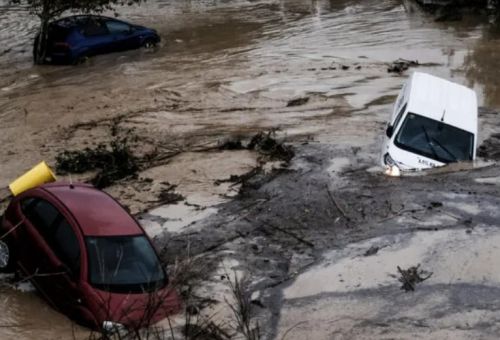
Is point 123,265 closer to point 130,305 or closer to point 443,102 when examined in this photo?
point 130,305

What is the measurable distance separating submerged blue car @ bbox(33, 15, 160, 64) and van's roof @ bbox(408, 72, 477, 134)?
10.5 meters

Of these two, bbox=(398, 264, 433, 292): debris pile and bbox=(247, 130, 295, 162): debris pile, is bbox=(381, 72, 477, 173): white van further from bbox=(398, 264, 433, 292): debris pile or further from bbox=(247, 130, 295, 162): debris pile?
bbox=(398, 264, 433, 292): debris pile

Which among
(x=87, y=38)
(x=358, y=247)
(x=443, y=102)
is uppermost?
(x=87, y=38)

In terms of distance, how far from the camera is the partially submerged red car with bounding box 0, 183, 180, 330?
7770 millimetres

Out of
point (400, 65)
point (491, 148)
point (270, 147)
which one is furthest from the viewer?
point (400, 65)

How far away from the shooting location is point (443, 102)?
12.9 meters

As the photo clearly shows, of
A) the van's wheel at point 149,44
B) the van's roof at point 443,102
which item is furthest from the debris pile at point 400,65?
the van's wheel at point 149,44

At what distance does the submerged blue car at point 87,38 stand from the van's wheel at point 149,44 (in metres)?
0.05

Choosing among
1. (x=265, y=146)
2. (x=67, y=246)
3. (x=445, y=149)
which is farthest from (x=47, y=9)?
(x=67, y=246)

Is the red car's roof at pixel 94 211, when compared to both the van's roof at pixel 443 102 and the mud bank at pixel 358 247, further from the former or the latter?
the van's roof at pixel 443 102

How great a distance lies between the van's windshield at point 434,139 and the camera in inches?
484

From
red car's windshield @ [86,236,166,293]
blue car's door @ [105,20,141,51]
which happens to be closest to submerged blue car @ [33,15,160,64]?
blue car's door @ [105,20,141,51]

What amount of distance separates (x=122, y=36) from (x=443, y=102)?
1172 centimetres

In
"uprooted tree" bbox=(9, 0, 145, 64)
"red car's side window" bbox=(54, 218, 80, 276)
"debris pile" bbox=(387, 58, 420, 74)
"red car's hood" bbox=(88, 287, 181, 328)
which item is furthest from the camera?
"uprooted tree" bbox=(9, 0, 145, 64)
